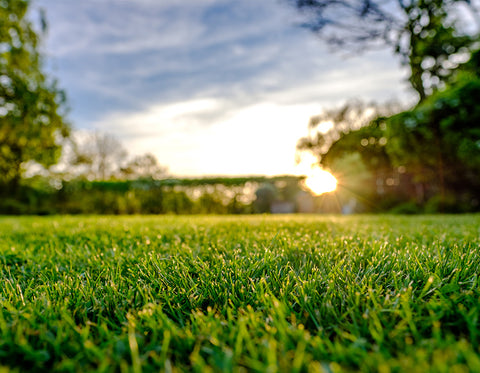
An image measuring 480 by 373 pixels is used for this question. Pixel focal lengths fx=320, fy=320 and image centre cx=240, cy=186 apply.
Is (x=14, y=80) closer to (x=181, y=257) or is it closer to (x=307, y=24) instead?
(x=307, y=24)

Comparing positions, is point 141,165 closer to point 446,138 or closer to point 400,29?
point 400,29

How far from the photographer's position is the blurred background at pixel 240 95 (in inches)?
319

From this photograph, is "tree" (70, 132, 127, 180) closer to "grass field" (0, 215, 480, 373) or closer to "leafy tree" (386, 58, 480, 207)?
"leafy tree" (386, 58, 480, 207)

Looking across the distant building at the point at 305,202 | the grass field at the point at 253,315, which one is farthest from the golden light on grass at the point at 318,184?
the grass field at the point at 253,315

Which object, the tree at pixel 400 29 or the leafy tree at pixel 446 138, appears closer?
the leafy tree at pixel 446 138

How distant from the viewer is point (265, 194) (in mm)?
11680

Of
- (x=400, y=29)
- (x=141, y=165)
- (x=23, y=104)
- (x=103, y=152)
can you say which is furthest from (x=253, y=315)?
(x=103, y=152)

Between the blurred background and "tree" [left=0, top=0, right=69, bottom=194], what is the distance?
0.06 meters

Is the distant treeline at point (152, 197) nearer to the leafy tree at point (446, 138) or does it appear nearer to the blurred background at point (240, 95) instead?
the blurred background at point (240, 95)

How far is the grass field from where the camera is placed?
0.73 meters

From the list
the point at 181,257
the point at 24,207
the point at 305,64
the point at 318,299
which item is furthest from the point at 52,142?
the point at 318,299

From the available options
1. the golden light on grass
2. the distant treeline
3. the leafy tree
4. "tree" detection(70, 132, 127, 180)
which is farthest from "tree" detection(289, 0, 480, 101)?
"tree" detection(70, 132, 127, 180)

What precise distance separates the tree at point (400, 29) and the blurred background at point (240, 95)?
49 millimetres

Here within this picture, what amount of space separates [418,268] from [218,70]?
980cm
